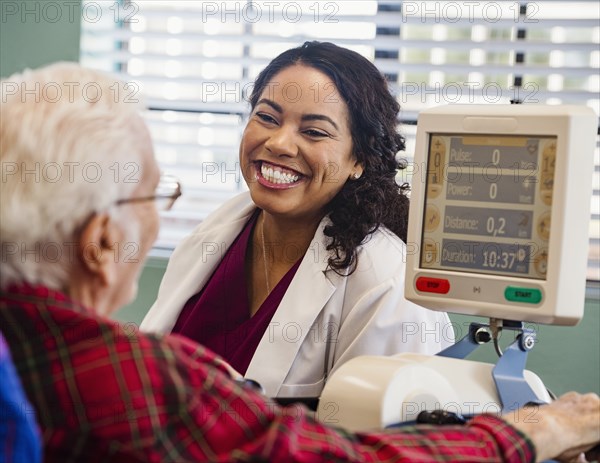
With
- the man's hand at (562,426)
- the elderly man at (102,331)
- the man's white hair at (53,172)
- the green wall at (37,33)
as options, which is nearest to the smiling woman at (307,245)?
the man's hand at (562,426)

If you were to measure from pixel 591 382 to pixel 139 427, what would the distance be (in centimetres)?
200

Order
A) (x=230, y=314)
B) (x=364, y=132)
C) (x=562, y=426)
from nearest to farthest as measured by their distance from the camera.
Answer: (x=562, y=426)
(x=230, y=314)
(x=364, y=132)

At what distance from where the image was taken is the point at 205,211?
123 inches

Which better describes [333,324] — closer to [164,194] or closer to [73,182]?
[164,194]

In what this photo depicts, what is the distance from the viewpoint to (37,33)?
3.04 m

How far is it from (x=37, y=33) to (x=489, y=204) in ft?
7.14

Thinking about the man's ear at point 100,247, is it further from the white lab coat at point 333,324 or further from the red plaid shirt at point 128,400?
the white lab coat at point 333,324

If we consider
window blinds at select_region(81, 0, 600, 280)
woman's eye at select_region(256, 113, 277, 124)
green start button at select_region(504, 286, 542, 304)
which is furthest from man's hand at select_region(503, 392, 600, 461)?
window blinds at select_region(81, 0, 600, 280)

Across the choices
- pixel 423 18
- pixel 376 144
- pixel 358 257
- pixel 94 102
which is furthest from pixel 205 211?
pixel 94 102

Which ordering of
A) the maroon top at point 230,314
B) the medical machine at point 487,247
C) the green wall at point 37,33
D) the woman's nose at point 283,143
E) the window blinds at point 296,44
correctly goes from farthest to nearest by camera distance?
1. the green wall at point 37,33
2. the window blinds at point 296,44
3. the woman's nose at point 283,143
4. the maroon top at point 230,314
5. the medical machine at point 487,247

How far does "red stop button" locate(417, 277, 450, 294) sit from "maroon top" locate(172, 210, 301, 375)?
569 millimetres

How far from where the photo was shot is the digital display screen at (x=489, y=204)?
48.8 inches

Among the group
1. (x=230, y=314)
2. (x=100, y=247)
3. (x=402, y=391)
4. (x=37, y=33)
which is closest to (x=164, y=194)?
(x=100, y=247)

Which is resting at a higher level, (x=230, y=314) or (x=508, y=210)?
(x=508, y=210)
